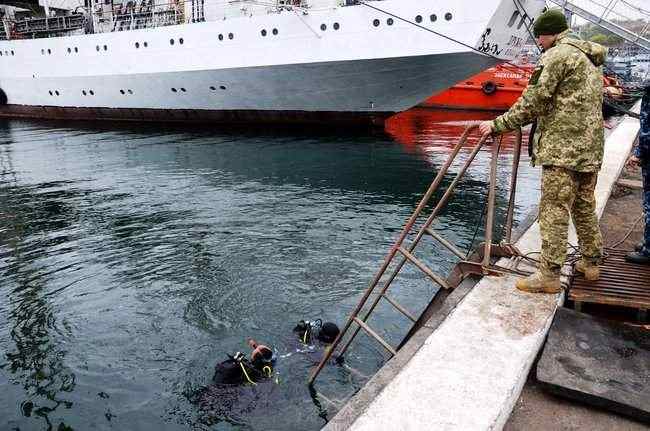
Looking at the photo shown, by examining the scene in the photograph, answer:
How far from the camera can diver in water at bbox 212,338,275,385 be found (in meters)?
5.06

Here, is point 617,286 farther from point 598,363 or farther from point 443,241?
point 443,241

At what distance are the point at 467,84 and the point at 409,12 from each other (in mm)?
14249

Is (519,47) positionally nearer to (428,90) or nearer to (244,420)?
(428,90)

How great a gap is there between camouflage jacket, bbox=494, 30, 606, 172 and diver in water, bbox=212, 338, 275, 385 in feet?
10.7

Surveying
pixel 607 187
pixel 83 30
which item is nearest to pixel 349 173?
pixel 607 187

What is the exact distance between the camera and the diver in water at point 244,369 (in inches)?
199

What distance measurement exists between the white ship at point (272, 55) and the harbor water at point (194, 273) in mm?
4452

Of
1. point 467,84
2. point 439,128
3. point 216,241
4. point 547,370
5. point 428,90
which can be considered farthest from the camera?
point 467,84

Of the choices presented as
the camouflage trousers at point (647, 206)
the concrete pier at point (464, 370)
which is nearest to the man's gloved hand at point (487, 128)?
the concrete pier at point (464, 370)

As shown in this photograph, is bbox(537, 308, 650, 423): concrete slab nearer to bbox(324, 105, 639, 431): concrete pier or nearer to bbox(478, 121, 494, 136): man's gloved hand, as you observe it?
bbox(324, 105, 639, 431): concrete pier

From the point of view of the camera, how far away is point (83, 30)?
29.5 m

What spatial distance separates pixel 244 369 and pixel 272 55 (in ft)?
60.8

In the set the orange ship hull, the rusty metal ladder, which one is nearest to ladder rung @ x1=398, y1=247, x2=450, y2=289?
the rusty metal ladder

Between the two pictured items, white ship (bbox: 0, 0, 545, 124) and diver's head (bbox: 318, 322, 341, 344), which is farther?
white ship (bbox: 0, 0, 545, 124)
